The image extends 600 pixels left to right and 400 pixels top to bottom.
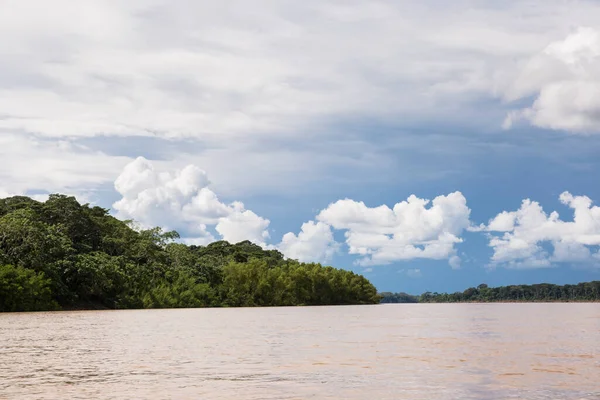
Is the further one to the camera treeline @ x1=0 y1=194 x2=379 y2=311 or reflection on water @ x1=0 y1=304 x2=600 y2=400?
treeline @ x1=0 y1=194 x2=379 y2=311

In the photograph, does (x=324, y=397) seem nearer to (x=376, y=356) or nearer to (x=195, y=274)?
(x=376, y=356)

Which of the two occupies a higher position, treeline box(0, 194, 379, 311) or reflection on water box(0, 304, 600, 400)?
treeline box(0, 194, 379, 311)

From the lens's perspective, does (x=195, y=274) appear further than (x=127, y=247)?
Yes

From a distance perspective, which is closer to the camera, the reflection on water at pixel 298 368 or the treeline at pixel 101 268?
the reflection on water at pixel 298 368

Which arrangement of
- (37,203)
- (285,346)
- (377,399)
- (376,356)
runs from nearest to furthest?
(377,399) → (376,356) → (285,346) → (37,203)

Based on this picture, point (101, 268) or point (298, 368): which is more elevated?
point (101, 268)

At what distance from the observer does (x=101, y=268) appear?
9062cm

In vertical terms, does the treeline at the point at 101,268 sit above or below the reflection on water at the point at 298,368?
above

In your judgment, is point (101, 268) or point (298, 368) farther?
point (101, 268)

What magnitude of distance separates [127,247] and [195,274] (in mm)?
19158

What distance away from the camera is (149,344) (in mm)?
34062

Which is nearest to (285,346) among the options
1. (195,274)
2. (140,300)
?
(140,300)

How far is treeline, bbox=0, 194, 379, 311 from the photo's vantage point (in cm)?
8381

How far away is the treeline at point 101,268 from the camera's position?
275 ft
